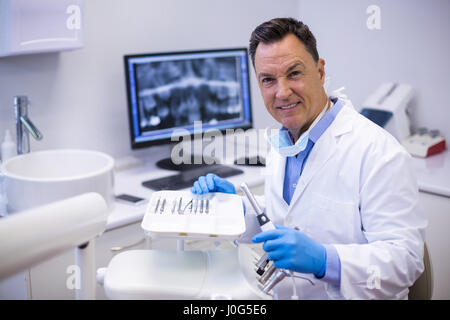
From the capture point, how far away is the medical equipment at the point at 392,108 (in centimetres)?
226

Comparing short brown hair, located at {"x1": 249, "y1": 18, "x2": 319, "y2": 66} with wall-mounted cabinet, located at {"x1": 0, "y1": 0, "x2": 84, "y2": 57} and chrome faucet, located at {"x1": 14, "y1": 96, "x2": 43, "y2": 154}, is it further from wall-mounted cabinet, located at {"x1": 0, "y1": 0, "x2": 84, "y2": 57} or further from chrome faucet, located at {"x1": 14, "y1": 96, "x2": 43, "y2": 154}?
chrome faucet, located at {"x1": 14, "y1": 96, "x2": 43, "y2": 154}

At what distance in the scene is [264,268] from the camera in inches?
33.7

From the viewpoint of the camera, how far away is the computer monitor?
1.94 m

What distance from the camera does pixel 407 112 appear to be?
7.72 ft

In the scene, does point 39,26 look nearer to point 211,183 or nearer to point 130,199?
point 130,199

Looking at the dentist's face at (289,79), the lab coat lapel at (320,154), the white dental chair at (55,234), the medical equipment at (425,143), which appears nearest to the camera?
the white dental chair at (55,234)

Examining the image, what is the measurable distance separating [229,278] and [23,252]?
432 millimetres

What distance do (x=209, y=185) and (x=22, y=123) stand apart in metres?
0.87

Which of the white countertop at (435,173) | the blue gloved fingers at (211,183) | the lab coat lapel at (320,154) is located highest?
the lab coat lapel at (320,154)

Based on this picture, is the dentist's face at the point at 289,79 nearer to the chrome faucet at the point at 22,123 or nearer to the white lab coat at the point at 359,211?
the white lab coat at the point at 359,211

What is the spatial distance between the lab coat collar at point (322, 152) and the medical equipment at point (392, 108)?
114 centimetres

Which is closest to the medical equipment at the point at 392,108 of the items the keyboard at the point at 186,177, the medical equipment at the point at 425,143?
the medical equipment at the point at 425,143

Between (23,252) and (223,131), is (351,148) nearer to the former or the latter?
(23,252)

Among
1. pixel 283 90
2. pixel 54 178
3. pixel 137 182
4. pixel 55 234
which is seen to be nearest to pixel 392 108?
pixel 137 182
